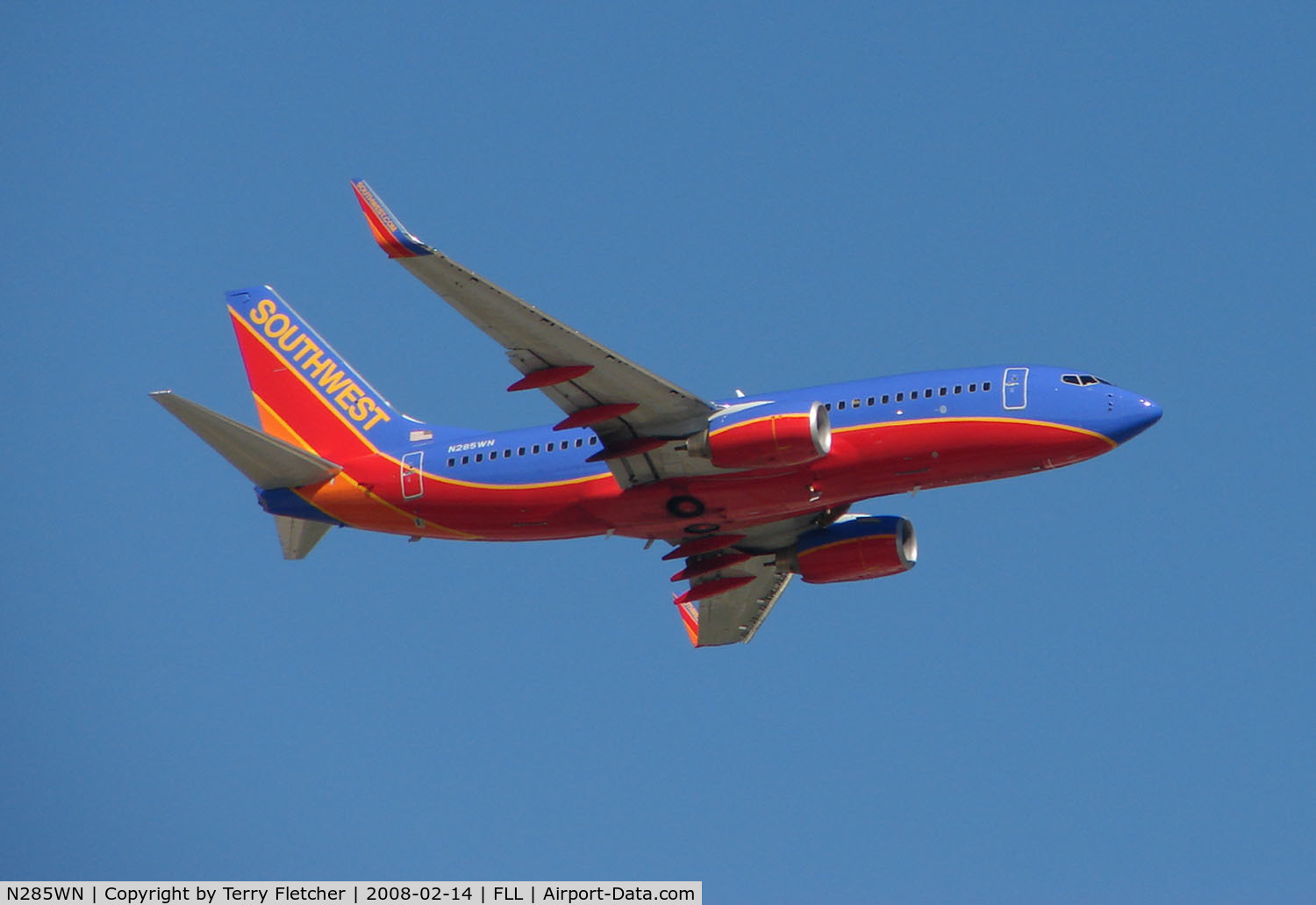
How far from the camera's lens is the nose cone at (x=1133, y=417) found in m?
56.5

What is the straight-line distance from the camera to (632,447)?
2291 inches

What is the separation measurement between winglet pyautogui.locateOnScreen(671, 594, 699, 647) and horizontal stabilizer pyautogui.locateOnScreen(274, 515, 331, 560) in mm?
12938

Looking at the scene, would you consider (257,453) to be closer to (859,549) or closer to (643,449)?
(643,449)

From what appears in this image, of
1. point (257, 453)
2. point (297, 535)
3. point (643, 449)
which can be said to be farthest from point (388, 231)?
point (297, 535)

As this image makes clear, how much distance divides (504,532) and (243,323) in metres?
13.7

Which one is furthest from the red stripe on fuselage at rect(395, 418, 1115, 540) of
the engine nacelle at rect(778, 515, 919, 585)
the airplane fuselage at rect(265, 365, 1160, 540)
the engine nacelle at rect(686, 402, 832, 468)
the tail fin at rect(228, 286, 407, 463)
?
the tail fin at rect(228, 286, 407, 463)

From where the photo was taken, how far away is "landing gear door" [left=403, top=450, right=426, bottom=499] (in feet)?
203

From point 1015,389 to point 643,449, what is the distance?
36.0 feet

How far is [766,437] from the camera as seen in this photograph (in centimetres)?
5659

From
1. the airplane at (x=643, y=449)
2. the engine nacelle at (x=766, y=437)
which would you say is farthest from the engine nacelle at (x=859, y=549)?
the engine nacelle at (x=766, y=437)

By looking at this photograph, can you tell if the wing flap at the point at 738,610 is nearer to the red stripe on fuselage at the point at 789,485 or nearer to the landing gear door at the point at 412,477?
the red stripe on fuselage at the point at 789,485

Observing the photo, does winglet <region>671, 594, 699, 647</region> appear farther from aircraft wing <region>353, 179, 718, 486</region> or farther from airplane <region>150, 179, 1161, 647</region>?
aircraft wing <region>353, 179, 718, 486</region>

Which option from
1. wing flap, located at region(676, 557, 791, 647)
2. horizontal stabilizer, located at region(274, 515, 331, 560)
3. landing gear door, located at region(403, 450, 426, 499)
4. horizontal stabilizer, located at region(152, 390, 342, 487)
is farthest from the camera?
wing flap, located at region(676, 557, 791, 647)
